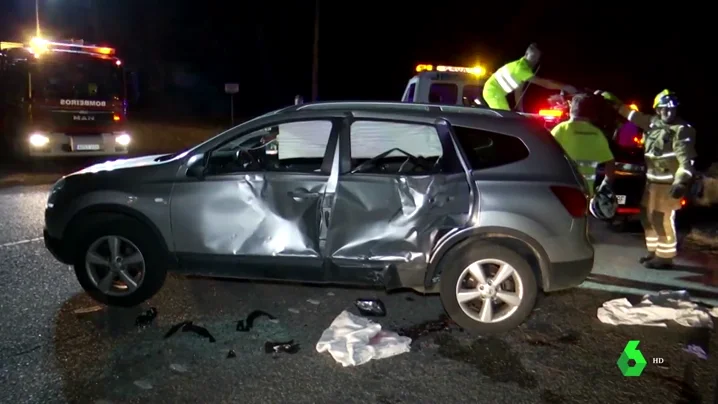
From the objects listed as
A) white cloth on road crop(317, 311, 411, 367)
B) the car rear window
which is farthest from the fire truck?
white cloth on road crop(317, 311, 411, 367)

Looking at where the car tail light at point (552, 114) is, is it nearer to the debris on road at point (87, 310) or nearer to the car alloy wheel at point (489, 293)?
the car alloy wheel at point (489, 293)

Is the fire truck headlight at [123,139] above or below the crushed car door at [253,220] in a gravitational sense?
above

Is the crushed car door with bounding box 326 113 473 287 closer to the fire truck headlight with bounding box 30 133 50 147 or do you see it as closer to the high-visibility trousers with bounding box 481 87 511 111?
the high-visibility trousers with bounding box 481 87 511 111

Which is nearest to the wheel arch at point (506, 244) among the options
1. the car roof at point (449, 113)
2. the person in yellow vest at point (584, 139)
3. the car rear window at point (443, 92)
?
the car roof at point (449, 113)

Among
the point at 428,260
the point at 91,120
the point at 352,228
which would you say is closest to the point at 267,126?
the point at 352,228

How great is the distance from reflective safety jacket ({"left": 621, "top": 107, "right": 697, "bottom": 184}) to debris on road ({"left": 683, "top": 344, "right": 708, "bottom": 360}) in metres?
2.32

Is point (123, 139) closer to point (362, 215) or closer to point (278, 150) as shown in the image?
point (278, 150)

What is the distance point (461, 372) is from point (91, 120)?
12305mm

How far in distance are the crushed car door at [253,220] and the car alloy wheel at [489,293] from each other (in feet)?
3.65

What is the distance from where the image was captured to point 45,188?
1117 cm

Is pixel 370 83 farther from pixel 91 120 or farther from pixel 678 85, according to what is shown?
pixel 91 120

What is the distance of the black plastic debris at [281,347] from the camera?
4336 millimetres

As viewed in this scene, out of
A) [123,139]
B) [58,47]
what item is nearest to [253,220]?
[123,139]

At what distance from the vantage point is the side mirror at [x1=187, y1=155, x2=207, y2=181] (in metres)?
4.92
